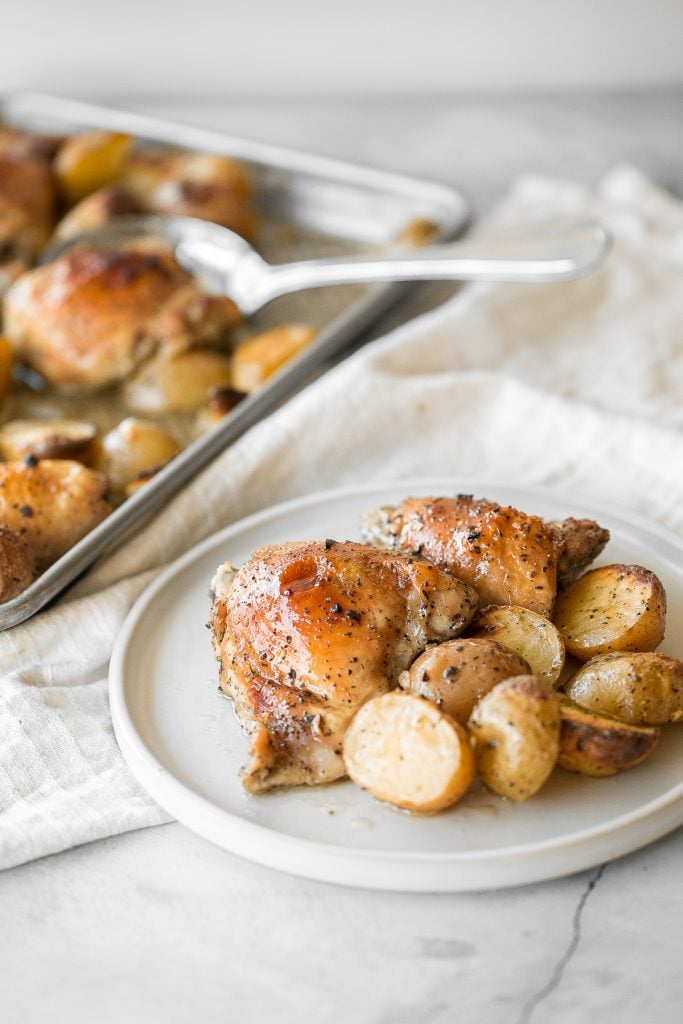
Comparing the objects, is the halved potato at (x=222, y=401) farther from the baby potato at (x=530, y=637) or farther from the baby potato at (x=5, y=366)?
the baby potato at (x=530, y=637)

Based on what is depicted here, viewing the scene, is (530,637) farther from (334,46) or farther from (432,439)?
(334,46)

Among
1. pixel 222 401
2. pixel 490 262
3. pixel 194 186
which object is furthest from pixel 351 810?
pixel 194 186

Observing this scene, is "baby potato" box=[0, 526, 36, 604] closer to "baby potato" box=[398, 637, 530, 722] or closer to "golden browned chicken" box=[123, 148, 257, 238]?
"baby potato" box=[398, 637, 530, 722]

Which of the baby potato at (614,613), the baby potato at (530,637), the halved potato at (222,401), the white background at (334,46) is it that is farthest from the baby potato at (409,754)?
the white background at (334,46)

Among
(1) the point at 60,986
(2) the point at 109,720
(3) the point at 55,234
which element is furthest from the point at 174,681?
(3) the point at 55,234

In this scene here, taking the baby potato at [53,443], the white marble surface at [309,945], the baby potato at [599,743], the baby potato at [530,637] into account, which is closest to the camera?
the white marble surface at [309,945]
